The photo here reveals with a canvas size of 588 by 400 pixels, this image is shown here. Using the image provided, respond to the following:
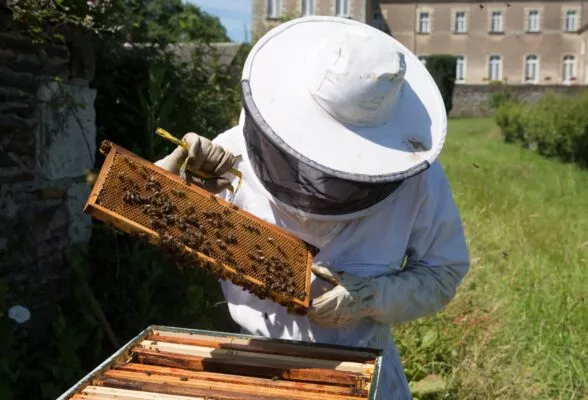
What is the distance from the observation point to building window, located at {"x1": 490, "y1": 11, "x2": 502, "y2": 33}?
27.8 meters

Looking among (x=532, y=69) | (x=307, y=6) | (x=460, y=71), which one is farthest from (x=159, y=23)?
(x=460, y=71)

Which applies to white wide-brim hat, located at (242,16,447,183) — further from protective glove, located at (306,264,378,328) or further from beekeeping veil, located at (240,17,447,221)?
protective glove, located at (306,264,378,328)

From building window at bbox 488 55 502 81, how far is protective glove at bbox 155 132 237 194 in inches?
1502

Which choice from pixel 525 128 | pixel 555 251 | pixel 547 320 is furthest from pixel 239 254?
pixel 525 128

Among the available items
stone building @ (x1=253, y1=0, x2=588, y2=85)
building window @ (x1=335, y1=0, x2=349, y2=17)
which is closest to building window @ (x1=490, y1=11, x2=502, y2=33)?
stone building @ (x1=253, y1=0, x2=588, y2=85)

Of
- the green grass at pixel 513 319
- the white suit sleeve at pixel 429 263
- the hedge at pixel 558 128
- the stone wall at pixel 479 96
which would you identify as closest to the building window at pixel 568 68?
the stone wall at pixel 479 96

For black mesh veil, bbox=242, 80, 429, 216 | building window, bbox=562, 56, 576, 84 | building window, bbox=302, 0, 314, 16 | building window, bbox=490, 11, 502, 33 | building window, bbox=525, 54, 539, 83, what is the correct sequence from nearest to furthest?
1. black mesh veil, bbox=242, 80, 429, 216
2. building window, bbox=302, 0, 314, 16
3. building window, bbox=490, 11, 502, 33
4. building window, bbox=562, 56, 576, 84
5. building window, bbox=525, 54, 539, 83

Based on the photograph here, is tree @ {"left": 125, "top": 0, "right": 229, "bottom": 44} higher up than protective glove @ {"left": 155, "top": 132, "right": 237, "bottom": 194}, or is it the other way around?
protective glove @ {"left": 155, "top": 132, "right": 237, "bottom": 194}

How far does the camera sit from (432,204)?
1.73 meters

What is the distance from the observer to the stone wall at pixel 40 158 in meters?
3.02

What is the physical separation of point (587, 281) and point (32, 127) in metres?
3.84

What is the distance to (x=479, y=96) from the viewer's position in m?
31.4

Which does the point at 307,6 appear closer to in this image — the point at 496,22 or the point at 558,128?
the point at 558,128

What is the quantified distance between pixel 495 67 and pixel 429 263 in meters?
40.1
